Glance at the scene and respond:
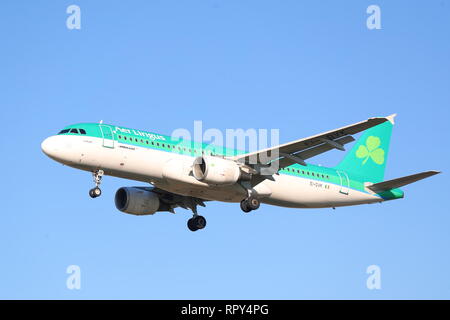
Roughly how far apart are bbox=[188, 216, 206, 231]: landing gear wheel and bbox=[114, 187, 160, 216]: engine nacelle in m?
2.07

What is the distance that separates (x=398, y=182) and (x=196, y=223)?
446 inches

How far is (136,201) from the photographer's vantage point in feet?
143

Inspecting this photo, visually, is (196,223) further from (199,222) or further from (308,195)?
(308,195)

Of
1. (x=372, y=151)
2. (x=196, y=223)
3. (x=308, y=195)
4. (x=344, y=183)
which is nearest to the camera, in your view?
(x=308, y=195)

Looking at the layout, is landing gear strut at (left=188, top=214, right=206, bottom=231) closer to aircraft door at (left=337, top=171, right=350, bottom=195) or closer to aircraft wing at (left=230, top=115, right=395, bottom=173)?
aircraft wing at (left=230, top=115, right=395, bottom=173)

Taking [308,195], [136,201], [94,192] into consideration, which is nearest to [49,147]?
[94,192]

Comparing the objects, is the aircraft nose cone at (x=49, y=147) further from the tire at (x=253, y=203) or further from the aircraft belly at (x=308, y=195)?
the aircraft belly at (x=308, y=195)

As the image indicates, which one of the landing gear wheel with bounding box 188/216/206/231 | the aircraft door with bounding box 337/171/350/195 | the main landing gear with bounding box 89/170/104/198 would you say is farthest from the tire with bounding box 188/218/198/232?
the aircraft door with bounding box 337/171/350/195

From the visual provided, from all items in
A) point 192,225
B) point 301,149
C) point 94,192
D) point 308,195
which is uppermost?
point 301,149

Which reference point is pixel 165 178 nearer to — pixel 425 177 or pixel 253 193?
pixel 253 193

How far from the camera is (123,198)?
4384 cm

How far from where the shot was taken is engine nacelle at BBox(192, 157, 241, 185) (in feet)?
126

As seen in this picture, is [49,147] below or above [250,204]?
above

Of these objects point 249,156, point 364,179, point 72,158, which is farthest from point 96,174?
point 364,179
